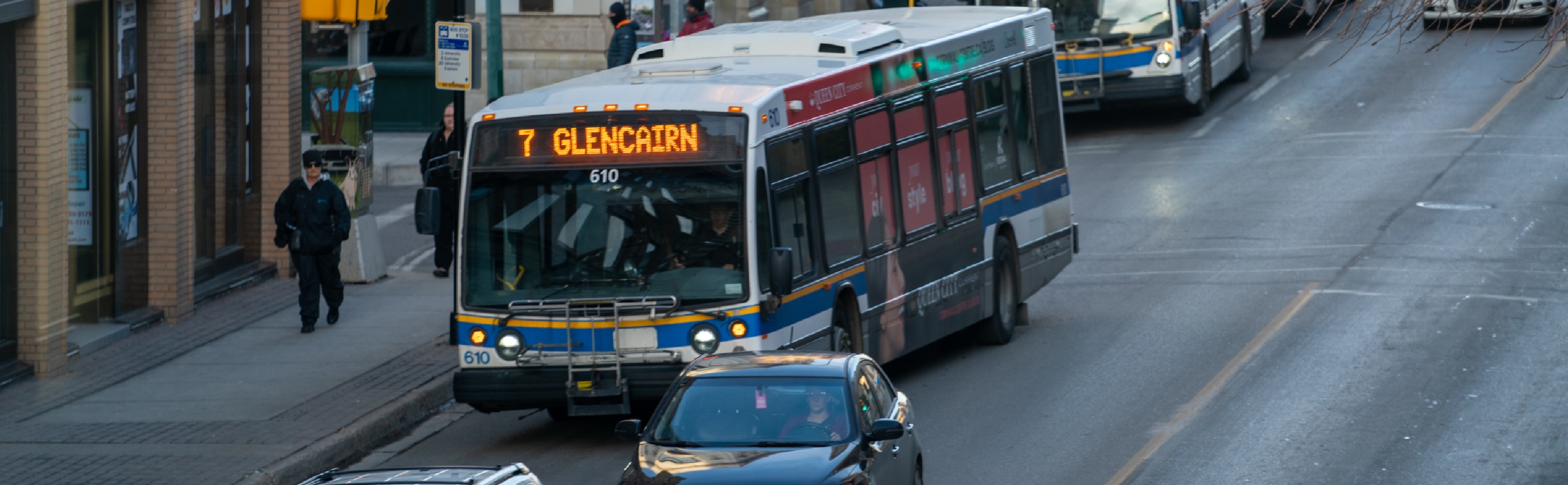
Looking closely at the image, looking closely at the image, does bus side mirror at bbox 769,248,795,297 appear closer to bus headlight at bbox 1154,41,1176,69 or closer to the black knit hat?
the black knit hat

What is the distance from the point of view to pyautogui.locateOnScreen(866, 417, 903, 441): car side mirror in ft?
32.3

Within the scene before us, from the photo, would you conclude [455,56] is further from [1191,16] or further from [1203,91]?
[1203,91]

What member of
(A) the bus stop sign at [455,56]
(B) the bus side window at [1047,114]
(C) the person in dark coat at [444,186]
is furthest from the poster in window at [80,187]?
(B) the bus side window at [1047,114]

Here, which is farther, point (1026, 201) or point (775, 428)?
point (1026, 201)

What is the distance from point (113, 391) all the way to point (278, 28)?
6.20 meters

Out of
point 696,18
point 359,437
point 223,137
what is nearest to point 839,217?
point 359,437

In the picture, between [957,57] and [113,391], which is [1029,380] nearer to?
[957,57]

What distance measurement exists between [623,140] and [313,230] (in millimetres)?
5231

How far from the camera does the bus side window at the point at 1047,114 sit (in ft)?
60.9

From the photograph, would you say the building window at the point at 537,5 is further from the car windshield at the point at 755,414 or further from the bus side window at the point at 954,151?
the car windshield at the point at 755,414

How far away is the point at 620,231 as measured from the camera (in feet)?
42.1

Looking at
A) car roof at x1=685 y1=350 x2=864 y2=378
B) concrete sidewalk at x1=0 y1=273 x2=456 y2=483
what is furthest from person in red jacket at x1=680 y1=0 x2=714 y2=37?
car roof at x1=685 y1=350 x2=864 y2=378

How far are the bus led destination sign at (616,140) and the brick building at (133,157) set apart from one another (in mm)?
4501

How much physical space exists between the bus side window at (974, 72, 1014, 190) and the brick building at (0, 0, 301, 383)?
7.39 m
